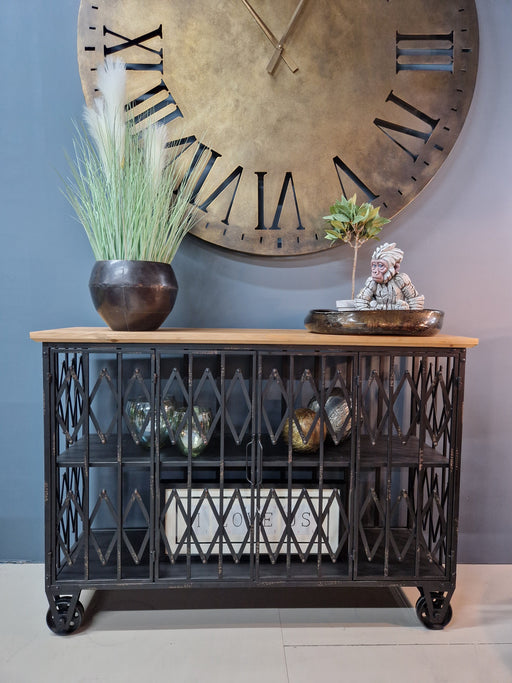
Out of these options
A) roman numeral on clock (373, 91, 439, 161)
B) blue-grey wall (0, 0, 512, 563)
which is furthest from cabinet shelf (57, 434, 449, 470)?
roman numeral on clock (373, 91, 439, 161)

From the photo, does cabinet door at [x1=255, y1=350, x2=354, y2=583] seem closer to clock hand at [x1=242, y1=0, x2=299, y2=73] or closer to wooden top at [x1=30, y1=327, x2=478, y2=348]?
wooden top at [x1=30, y1=327, x2=478, y2=348]

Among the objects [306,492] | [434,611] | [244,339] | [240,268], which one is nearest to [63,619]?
[306,492]

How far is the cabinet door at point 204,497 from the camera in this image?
49.8 inches

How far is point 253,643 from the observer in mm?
1229

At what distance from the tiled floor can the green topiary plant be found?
3.05 feet

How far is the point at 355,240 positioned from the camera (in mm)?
1461

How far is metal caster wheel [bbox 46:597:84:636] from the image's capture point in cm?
125

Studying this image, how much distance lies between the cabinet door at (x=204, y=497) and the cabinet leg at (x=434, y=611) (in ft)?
1.51

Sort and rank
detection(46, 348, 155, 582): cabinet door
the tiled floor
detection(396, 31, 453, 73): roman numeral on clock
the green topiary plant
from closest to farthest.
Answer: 1. the tiled floor
2. detection(46, 348, 155, 582): cabinet door
3. the green topiary plant
4. detection(396, 31, 453, 73): roman numeral on clock

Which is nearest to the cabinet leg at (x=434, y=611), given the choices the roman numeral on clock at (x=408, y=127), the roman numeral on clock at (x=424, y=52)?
the roman numeral on clock at (x=408, y=127)

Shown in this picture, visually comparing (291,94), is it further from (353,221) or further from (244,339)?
(244,339)

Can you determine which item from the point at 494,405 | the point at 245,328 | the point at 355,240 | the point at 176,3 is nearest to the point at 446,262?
the point at 355,240

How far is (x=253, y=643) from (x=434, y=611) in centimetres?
48

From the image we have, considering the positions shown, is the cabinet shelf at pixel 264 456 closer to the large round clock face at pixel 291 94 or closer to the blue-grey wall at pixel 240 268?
the blue-grey wall at pixel 240 268
